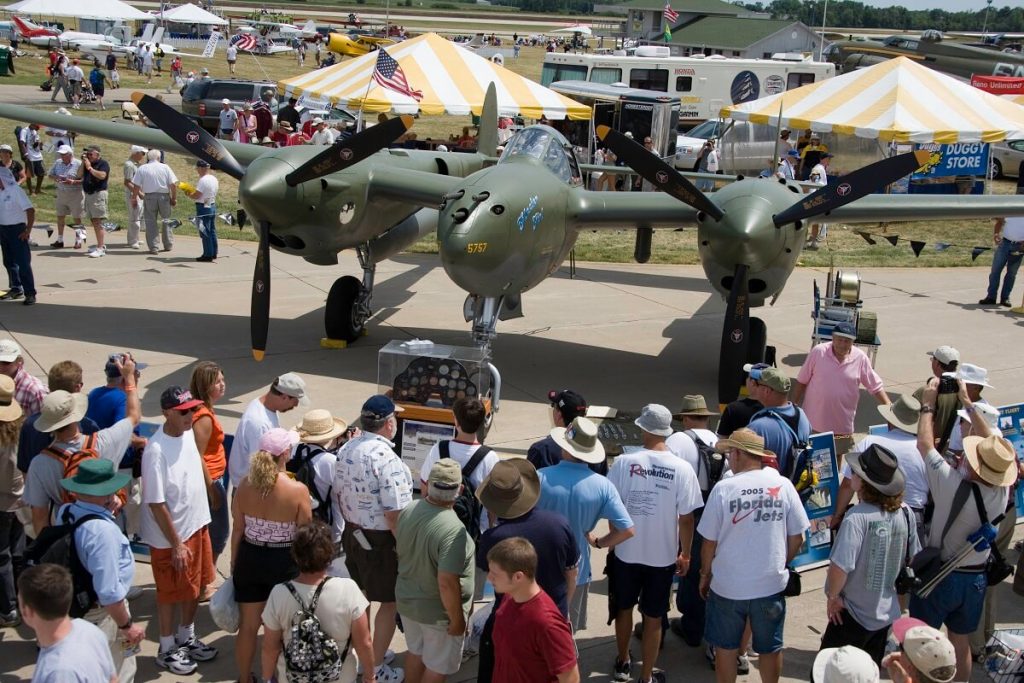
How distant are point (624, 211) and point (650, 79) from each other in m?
24.5

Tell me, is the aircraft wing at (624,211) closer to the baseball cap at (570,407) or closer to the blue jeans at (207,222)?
the baseball cap at (570,407)

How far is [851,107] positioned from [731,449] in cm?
1890

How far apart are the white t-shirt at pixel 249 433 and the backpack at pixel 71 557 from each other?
1.54m

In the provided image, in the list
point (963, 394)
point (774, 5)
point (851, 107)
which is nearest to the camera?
point (963, 394)

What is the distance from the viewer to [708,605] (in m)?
5.84

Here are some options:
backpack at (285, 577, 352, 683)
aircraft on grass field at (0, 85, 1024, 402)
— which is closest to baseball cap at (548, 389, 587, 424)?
backpack at (285, 577, 352, 683)

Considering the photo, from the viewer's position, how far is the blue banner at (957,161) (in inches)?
1077

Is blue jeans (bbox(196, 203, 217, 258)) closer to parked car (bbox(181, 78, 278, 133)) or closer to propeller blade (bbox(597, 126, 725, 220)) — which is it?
propeller blade (bbox(597, 126, 725, 220))

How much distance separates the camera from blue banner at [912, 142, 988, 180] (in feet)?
89.7

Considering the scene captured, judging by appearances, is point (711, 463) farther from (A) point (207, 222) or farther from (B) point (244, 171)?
(A) point (207, 222)

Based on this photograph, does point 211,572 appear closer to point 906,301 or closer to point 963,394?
point 963,394

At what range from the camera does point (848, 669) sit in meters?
3.96

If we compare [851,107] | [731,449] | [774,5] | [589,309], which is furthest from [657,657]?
[774,5]

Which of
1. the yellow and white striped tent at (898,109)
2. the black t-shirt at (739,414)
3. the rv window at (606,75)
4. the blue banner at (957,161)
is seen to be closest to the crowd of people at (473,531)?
the black t-shirt at (739,414)
